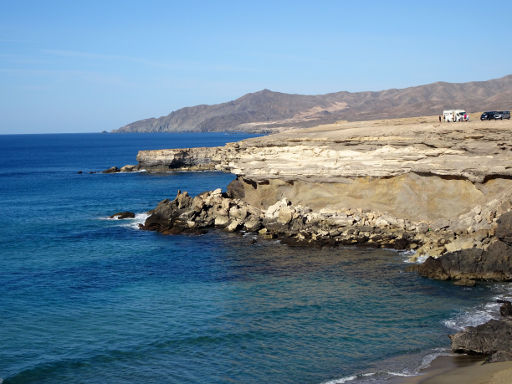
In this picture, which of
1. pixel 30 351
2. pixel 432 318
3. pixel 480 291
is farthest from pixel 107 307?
pixel 480 291

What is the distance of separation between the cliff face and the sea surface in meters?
5.03

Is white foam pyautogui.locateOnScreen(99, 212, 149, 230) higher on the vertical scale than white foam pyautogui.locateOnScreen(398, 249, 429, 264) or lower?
higher

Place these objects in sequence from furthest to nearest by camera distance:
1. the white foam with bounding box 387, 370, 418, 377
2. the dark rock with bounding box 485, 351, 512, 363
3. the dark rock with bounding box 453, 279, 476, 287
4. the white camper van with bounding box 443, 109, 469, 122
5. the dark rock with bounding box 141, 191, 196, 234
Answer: the white camper van with bounding box 443, 109, 469, 122 → the dark rock with bounding box 141, 191, 196, 234 → the dark rock with bounding box 453, 279, 476, 287 → the white foam with bounding box 387, 370, 418, 377 → the dark rock with bounding box 485, 351, 512, 363

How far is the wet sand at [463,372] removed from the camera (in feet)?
56.9

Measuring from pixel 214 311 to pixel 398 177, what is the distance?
66.4 feet

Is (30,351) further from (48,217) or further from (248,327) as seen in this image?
(48,217)

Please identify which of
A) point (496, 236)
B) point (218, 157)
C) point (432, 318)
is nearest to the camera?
point (432, 318)

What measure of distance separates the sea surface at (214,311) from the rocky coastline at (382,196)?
1993 mm

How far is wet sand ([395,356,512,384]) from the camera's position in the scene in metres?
17.3

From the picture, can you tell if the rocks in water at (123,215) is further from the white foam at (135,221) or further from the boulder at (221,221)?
the boulder at (221,221)

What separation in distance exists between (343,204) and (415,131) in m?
7.76

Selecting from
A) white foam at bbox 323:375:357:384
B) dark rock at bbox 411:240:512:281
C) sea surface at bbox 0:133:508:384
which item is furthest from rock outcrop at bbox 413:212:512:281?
white foam at bbox 323:375:357:384

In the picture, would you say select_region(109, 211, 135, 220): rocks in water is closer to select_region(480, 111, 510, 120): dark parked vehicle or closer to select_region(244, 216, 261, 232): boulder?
select_region(244, 216, 261, 232): boulder

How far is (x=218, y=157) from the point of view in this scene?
165 feet
